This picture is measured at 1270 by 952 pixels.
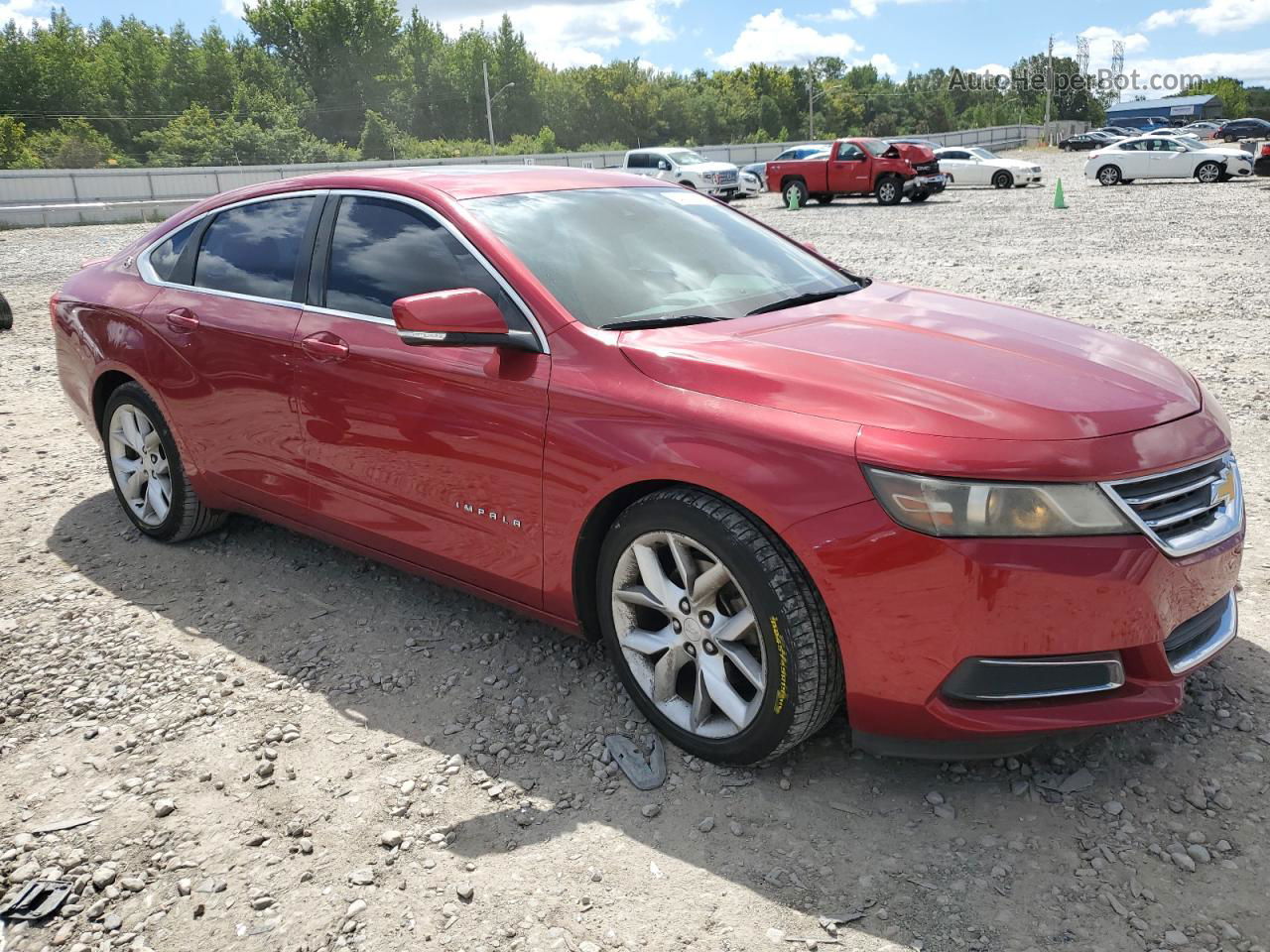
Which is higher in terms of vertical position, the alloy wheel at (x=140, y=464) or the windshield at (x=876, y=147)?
the windshield at (x=876, y=147)

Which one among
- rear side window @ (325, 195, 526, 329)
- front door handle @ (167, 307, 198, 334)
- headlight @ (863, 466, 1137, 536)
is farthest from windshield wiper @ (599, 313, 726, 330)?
front door handle @ (167, 307, 198, 334)

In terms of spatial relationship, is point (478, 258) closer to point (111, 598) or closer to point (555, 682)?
point (555, 682)

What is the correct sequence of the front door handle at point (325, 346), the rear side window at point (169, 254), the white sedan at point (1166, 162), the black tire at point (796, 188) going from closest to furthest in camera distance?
the front door handle at point (325, 346) → the rear side window at point (169, 254) → the black tire at point (796, 188) → the white sedan at point (1166, 162)

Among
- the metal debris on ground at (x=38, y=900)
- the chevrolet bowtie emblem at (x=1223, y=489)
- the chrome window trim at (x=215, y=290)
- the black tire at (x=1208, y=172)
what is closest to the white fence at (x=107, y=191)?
the black tire at (x=1208, y=172)

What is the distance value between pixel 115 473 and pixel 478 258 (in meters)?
2.71

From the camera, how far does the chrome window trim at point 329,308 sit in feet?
10.7

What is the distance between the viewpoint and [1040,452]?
2451 mm

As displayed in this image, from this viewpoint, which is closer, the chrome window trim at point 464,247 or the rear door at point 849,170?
the chrome window trim at point 464,247

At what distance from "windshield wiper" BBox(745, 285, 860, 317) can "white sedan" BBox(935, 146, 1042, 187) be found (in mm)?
29543

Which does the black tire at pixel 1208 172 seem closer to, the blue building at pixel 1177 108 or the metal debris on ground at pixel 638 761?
the metal debris on ground at pixel 638 761

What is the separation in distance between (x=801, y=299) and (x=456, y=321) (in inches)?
48.2

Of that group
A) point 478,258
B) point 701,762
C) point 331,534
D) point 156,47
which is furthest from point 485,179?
point 156,47

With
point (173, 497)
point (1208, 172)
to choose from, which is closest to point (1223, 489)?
point (173, 497)

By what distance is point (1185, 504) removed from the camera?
262 centimetres
